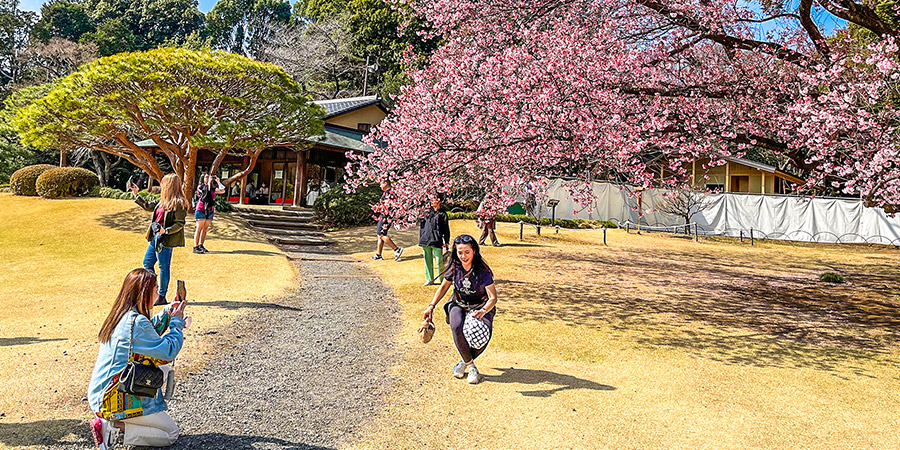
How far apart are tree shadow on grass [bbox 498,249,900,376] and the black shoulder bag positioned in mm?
5366

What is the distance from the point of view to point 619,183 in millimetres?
8961

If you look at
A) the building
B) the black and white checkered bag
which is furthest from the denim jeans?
the building

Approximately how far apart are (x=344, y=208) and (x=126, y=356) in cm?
1711

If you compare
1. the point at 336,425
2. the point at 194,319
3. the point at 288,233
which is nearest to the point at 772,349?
the point at 336,425

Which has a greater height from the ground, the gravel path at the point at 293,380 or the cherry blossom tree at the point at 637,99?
the cherry blossom tree at the point at 637,99

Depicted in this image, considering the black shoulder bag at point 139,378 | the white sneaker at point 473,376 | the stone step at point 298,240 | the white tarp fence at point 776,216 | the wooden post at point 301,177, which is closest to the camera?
the black shoulder bag at point 139,378

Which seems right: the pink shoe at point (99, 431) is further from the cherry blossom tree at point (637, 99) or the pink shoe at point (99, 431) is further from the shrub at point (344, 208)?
the shrub at point (344, 208)

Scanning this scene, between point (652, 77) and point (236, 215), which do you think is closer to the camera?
point (652, 77)

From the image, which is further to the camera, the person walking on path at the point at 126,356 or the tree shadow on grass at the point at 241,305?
the tree shadow on grass at the point at 241,305

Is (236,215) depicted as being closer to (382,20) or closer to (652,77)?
(652,77)

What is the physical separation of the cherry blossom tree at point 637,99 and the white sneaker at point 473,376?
3.69 meters

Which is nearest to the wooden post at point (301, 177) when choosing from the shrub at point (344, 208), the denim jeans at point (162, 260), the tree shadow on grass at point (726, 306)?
the shrub at point (344, 208)

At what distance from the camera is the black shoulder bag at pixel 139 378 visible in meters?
3.38

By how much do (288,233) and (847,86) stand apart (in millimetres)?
15462
